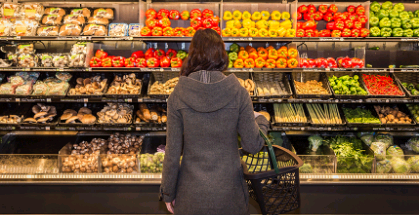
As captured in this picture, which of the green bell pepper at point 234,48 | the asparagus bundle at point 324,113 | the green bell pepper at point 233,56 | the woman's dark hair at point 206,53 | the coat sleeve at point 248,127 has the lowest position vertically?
the asparagus bundle at point 324,113

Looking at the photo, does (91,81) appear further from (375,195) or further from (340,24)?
(375,195)

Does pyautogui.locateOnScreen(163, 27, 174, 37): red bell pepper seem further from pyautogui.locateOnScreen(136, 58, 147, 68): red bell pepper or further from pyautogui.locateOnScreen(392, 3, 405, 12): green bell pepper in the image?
pyautogui.locateOnScreen(392, 3, 405, 12): green bell pepper

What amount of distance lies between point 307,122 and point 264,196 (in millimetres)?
2076

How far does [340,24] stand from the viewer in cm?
356

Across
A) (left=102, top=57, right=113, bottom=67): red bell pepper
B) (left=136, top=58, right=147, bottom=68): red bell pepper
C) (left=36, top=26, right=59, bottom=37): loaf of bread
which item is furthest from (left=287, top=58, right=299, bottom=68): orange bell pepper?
(left=36, top=26, right=59, bottom=37): loaf of bread

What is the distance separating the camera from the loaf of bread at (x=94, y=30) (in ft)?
Answer: 11.5

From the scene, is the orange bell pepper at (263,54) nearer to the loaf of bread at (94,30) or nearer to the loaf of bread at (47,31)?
the loaf of bread at (94,30)

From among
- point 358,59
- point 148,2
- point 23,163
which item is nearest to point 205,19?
point 148,2

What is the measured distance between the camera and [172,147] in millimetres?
1574

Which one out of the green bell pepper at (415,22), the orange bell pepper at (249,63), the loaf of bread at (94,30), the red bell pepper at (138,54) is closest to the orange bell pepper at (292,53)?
the orange bell pepper at (249,63)

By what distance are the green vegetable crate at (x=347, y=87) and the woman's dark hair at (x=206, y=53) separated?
241 centimetres

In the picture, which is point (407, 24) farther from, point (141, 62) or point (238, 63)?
point (141, 62)

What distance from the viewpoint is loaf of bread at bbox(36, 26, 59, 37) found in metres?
3.45

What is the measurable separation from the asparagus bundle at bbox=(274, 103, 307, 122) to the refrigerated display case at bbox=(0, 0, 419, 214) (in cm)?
3
